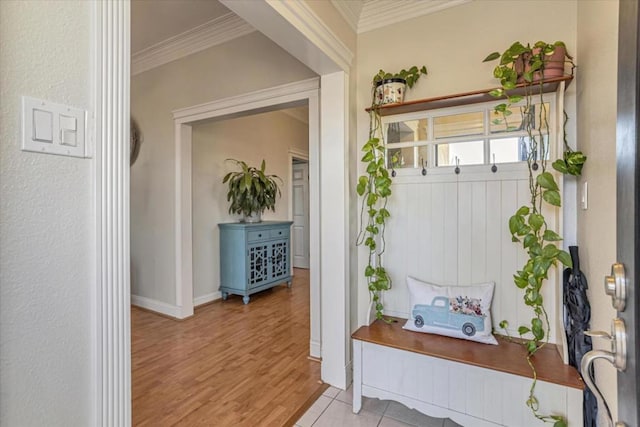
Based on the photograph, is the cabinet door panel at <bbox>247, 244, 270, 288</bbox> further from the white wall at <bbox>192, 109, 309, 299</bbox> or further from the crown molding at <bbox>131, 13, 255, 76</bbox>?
the crown molding at <bbox>131, 13, 255, 76</bbox>

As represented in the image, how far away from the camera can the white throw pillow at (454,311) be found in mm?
1669

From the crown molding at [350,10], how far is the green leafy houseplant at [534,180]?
3.03 feet

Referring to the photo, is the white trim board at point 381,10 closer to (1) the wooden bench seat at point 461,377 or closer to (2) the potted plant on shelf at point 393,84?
(2) the potted plant on shelf at point 393,84

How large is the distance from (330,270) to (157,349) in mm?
1681

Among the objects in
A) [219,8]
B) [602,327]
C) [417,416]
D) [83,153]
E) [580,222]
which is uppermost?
[219,8]

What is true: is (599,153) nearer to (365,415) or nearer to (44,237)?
(365,415)

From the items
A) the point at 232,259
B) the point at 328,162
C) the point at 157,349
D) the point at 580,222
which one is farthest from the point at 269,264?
the point at 580,222

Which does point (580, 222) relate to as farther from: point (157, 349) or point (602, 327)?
point (157, 349)

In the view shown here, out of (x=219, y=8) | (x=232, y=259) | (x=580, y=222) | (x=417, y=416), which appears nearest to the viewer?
(x=580, y=222)

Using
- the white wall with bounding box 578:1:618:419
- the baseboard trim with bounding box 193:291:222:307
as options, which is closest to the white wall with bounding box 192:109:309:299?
the baseboard trim with bounding box 193:291:222:307

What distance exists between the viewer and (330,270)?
2.01 m

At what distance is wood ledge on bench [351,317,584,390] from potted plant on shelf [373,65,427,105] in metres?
1.41

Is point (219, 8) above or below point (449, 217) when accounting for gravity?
above

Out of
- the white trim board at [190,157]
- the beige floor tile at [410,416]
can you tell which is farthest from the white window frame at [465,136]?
the beige floor tile at [410,416]
